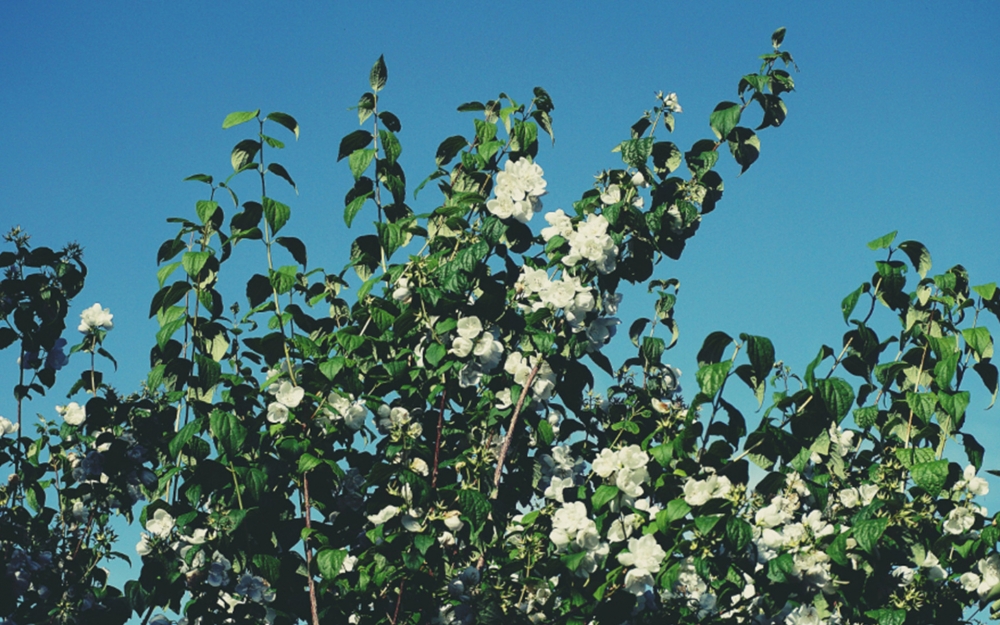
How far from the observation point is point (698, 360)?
3516 millimetres

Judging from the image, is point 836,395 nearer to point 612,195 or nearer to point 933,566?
point 933,566

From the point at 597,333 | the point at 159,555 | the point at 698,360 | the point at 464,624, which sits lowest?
the point at 464,624

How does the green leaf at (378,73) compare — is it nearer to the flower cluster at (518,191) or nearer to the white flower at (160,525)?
the flower cluster at (518,191)

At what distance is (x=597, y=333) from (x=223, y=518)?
4.95 feet

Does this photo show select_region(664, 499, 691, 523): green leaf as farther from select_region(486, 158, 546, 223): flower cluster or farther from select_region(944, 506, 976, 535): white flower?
select_region(486, 158, 546, 223): flower cluster

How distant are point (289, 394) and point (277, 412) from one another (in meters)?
0.08

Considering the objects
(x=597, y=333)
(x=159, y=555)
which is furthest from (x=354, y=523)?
(x=597, y=333)

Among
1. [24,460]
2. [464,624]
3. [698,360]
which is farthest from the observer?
[24,460]

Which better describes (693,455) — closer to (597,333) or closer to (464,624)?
(597,333)

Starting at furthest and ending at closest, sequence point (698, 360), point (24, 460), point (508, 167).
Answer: point (24, 460), point (508, 167), point (698, 360)

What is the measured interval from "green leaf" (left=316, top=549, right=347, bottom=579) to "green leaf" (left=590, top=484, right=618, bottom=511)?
85cm

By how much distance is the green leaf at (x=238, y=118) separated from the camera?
3791 millimetres

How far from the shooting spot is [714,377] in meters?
3.36

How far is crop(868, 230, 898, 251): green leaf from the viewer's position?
12.4ft
